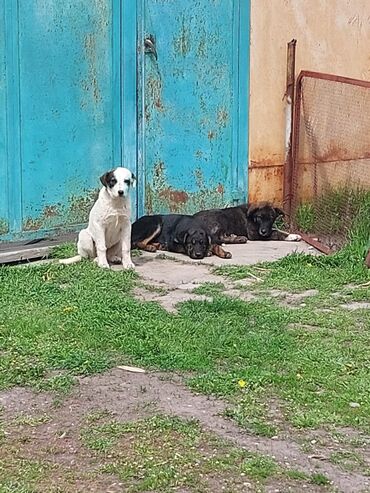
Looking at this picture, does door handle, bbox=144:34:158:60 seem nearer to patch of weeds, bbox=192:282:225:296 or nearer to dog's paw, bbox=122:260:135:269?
dog's paw, bbox=122:260:135:269

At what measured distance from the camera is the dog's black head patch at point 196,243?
791 centimetres

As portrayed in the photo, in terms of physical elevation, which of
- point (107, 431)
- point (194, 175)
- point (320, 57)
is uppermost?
point (320, 57)

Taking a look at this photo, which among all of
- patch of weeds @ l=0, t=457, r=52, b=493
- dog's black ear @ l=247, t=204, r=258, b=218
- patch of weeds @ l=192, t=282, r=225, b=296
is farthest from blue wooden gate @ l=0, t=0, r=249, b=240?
patch of weeds @ l=0, t=457, r=52, b=493

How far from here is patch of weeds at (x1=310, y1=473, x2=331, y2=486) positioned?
11.0 ft

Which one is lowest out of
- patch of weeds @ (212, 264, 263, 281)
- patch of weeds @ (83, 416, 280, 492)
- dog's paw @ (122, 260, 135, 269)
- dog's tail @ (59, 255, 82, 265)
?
patch of weeds @ (83, 416, 280, 492)

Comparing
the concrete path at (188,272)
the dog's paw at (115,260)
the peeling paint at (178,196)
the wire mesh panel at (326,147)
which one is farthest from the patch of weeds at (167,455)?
the wire mesh panel at (326,147)

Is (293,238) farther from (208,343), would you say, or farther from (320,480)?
(320,480)

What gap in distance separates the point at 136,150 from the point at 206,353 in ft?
13.2

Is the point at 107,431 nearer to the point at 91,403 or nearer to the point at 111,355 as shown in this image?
the point at 91,403

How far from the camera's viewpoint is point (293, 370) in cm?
461

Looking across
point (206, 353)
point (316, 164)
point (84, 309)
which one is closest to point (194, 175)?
point (316, 164)

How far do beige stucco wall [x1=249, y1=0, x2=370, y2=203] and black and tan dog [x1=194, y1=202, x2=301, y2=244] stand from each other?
70 cm

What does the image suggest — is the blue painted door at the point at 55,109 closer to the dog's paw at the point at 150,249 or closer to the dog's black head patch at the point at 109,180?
the dog's paw at the point at 150,249

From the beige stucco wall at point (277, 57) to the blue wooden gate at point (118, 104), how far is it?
0.18 m
